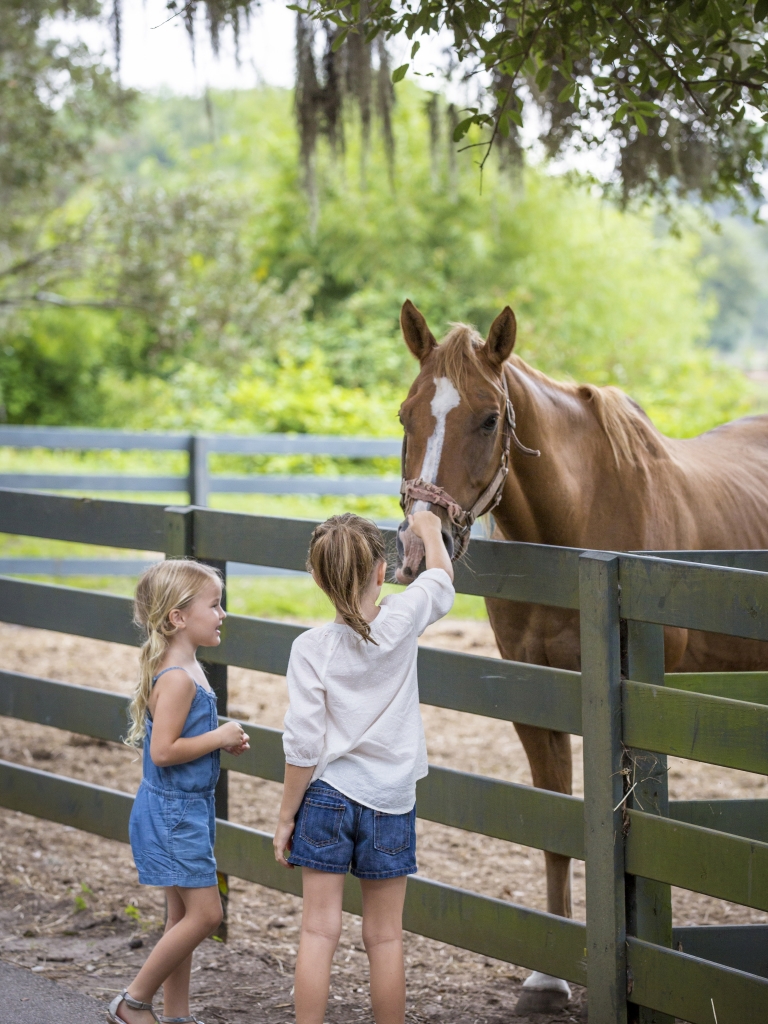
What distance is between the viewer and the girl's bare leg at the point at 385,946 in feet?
7.43

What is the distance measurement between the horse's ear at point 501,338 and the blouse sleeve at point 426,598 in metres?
0.92

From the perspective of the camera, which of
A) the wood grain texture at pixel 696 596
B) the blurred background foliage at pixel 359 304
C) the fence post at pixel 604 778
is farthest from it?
the blurred background foliage at pixel 359 304

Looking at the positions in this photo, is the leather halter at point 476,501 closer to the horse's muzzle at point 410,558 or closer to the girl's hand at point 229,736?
the horse's muzzle at point 410,558

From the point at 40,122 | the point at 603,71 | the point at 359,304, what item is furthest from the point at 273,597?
the point at 359,304

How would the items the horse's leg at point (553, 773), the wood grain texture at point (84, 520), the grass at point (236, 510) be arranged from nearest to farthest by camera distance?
1. the horse's leg at point (553, 773)
2. the wood grain texture at point (84, 520)
3. the grass at point (236, 510)

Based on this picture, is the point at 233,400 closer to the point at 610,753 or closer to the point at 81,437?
the point at 81,437

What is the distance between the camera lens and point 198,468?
904 cm

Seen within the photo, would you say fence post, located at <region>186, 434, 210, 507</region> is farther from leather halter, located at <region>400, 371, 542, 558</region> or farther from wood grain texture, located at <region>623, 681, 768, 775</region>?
wood grain texture, located at <region>623, 681, 768, 775</region>

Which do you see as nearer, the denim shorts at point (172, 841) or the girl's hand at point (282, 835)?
the girl's hand at point (282, 835)

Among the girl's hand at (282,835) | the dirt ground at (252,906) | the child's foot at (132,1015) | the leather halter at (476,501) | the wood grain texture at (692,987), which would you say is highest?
the leather halter at (476,501)

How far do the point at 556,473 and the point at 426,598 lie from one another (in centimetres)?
109

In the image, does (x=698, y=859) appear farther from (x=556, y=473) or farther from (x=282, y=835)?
(x=556, y=473)

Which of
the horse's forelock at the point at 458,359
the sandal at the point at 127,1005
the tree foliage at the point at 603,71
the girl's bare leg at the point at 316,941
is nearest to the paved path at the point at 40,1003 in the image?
the sandal at the point at 127,1005

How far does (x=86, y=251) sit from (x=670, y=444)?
8.63 m
